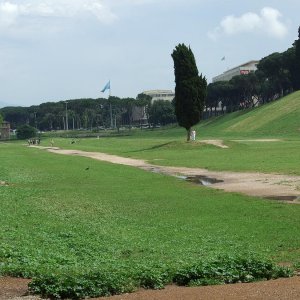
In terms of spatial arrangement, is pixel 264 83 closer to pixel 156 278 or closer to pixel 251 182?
pixel 251 182

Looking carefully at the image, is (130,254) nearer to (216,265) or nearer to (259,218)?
(216,265)

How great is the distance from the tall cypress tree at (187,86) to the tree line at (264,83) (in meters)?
51.2

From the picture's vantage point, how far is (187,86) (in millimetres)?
52844

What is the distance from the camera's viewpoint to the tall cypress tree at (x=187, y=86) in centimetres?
5300

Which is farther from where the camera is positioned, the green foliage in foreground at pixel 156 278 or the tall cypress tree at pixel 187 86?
the tall cypress tree at pixel 187 86

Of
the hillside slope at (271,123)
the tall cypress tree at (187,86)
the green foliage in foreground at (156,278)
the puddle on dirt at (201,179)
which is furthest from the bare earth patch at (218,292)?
the hillside slope at (271,123)

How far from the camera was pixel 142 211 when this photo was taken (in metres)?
17.9

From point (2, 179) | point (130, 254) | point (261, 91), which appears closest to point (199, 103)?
point (2, 179)

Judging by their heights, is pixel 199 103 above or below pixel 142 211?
above

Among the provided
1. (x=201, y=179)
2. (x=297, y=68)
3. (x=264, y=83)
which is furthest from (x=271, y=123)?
(x=201, y=179)

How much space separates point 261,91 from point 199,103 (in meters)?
74.8

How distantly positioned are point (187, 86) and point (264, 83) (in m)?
73.0

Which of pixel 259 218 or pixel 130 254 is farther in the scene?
pixel 259 218

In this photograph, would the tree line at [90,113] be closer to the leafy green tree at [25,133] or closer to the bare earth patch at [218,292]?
the leafy green tree at [25,133]
